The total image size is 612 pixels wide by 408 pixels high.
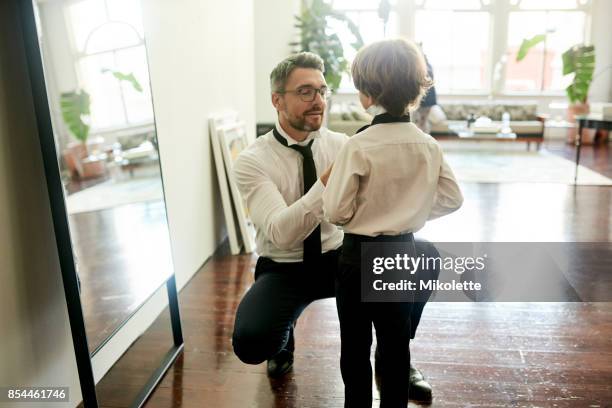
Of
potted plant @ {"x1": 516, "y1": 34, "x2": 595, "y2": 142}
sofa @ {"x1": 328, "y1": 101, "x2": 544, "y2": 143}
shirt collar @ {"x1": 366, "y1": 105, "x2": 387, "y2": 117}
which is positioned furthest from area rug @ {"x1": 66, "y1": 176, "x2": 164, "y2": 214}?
potted plant @ {"x1": 516, "y1": 34, "x2": 595, "y2": 142}

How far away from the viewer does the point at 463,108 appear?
9852 mm

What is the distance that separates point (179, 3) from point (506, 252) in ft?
8.97

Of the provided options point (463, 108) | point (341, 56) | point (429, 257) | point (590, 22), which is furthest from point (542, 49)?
point (429, 257)

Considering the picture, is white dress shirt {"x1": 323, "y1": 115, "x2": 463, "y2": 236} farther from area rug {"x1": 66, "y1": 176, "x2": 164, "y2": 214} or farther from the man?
area rug {"x1": 66, "y1": 176, "x2": 164, "y2": 214}

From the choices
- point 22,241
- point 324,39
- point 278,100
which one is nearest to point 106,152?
point 22,241

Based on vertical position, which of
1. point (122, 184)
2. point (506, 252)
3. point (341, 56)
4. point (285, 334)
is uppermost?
point (341, 56)

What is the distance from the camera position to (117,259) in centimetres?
205

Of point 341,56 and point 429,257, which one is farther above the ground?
point 341,56

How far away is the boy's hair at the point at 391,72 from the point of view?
56.0 inches

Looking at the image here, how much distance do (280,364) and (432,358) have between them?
26.9 inches

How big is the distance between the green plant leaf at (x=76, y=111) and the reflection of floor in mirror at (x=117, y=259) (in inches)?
10.7

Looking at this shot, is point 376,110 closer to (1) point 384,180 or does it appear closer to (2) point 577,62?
(1) point 384,180

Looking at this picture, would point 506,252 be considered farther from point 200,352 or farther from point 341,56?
point 341,56

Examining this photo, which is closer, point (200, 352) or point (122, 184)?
point (122, 184)
